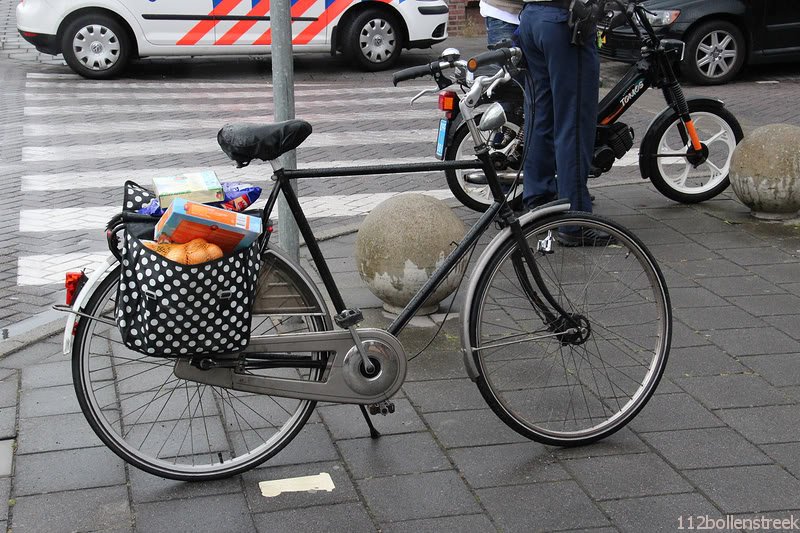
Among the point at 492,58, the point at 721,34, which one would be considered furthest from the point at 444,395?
the point at 721,34

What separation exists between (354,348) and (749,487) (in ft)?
4.58

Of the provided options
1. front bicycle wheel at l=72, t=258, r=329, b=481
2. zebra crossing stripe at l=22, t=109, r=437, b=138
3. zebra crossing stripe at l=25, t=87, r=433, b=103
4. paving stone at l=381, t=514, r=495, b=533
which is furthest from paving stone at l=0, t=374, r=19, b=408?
zebra crossing stripe at l=25, t=87, r=433, b=103

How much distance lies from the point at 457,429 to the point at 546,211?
90cm

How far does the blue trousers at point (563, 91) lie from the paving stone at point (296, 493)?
8.91 ft

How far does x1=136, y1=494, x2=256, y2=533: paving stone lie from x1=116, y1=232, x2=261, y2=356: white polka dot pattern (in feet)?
1.71

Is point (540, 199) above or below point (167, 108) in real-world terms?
above

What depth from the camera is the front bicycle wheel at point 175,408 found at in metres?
3.54

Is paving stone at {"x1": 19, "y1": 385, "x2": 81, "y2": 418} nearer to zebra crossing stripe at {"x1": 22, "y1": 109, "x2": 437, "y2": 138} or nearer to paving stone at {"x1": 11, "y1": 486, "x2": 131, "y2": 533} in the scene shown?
paving stone at {"x1": 11, "y1": 486, "x2": 131, "y2": 533}

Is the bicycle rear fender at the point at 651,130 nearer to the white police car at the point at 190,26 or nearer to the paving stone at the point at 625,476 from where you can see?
the paving stone at the point at 625,476

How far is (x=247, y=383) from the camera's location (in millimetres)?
3625

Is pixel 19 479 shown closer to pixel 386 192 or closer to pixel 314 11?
pixel 386 192

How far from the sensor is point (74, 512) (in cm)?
344

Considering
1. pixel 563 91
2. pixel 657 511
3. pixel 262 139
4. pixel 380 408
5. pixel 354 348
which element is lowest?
pixel 657 511

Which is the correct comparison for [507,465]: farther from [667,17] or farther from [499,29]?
[667,17]
